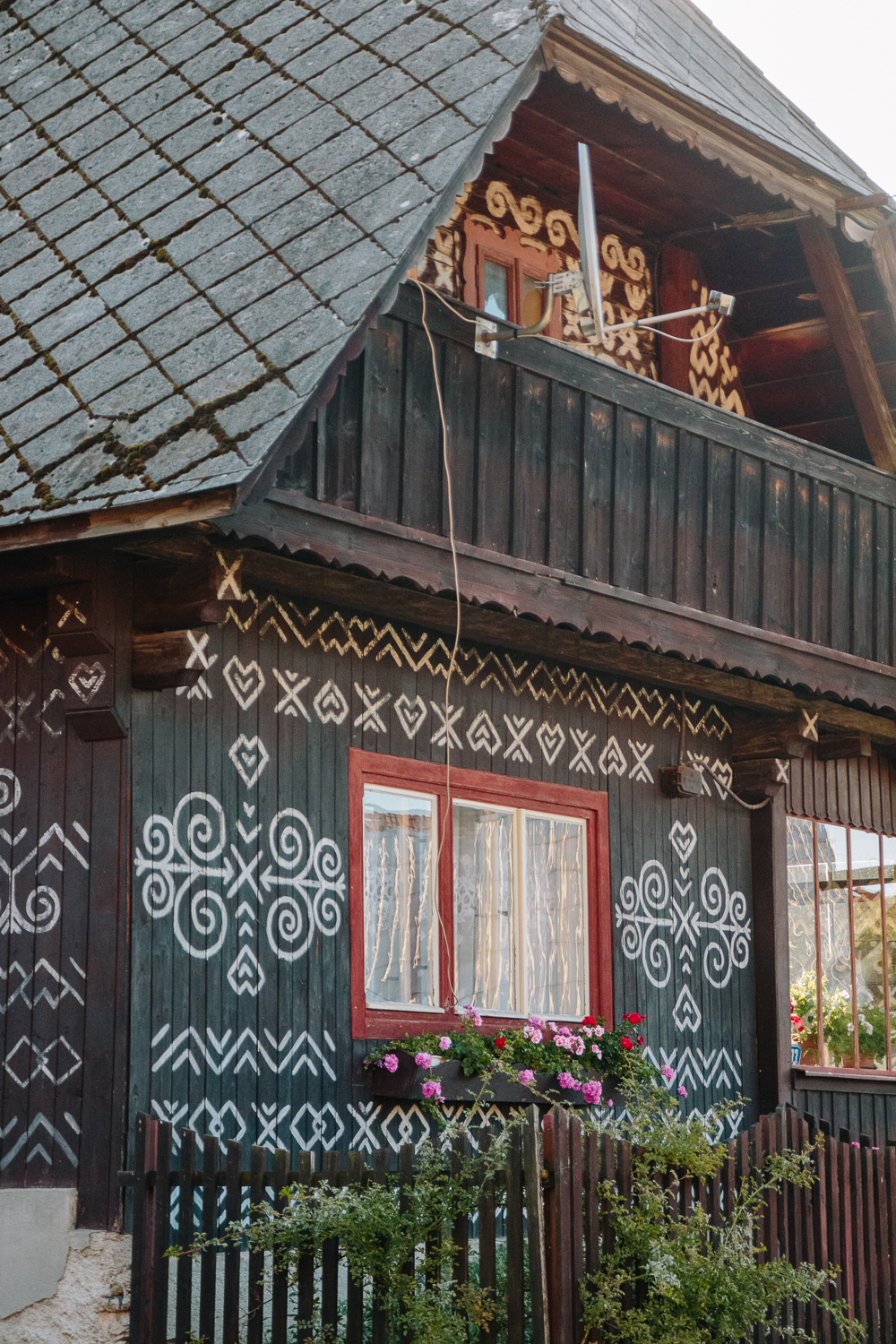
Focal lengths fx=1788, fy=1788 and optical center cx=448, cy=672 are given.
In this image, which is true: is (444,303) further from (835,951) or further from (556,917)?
(835,951)

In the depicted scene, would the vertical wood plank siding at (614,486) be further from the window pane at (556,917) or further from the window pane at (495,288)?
the window pane at (556,917)

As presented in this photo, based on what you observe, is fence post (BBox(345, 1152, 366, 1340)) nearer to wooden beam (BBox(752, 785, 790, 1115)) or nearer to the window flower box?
the window flower box

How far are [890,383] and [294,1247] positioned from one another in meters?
7.65

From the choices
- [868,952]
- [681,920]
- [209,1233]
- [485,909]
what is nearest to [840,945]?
[868,952]

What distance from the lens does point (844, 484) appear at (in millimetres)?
11422

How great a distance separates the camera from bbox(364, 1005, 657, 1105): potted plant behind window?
9.04 m

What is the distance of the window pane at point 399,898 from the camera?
30.8ft

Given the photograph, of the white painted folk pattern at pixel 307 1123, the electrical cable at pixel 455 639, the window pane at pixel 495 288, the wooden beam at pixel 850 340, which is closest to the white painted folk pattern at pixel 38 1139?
the white painted folk pattern at pixel 307 1123

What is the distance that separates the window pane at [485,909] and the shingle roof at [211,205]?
3426 millimetres

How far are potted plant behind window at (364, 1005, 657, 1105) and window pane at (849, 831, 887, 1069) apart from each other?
323 cm

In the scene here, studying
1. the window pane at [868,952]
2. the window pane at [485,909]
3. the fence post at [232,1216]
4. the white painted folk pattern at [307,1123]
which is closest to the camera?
the fence post at [232,1216]

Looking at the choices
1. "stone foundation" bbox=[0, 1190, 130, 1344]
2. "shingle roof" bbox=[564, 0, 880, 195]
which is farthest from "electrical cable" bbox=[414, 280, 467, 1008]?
"stone foundation" bbox=[0, 1190, 130, 1344]

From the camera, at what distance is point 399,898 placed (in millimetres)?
9562

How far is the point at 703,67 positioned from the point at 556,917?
224 inches
